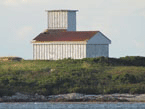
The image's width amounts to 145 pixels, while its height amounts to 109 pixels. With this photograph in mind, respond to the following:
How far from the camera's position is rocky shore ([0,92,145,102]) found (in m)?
24.4

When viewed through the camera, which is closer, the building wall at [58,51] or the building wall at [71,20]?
the building wall at [58,51]

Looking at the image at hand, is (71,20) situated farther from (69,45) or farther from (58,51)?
(69,45)

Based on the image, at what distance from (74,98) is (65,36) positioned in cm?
1951

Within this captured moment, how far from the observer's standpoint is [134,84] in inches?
1142

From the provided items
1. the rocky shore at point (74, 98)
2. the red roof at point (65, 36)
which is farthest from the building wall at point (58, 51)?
the rocky shore at point (74, 98)

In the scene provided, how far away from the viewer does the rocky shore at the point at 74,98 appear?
24391 millimetres

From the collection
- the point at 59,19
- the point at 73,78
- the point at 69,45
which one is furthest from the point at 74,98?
the point at 59,19

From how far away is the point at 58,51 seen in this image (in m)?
43.5

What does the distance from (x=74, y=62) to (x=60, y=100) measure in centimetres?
1192

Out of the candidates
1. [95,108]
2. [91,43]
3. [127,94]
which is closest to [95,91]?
[127,94]

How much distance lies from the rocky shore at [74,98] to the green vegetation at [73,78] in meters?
0.85

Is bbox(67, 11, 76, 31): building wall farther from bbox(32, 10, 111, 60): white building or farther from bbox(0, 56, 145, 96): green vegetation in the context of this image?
bbox(0, 56, 145, 96): green vegetation

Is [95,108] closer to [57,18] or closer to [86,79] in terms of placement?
[86,79]

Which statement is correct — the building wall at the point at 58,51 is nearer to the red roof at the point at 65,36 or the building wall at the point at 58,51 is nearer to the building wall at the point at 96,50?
the building wall at the point at 96,50
